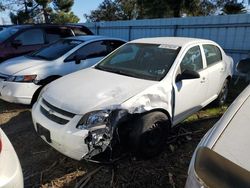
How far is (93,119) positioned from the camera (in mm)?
3057

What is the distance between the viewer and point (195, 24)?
31.0 ft

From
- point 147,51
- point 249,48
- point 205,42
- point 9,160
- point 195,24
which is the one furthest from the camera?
point 195,24

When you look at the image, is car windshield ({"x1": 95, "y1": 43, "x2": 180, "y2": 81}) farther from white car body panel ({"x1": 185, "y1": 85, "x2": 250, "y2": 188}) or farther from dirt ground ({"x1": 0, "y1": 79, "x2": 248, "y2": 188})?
white car body panel ({"x1": 185, "y1": 85, "x2": 250, "y2": 188})

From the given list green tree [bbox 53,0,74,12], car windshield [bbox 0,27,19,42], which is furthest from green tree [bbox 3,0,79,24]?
car windshield [bbox 0,27,19,42]

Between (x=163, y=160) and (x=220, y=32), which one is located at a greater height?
(x=220, y=32)

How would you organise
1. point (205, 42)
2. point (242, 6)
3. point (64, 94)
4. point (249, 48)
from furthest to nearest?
point (242, 6) → point (249, 48) → point (205, 42) → point (64, 94)

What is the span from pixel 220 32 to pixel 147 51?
18.1 feet

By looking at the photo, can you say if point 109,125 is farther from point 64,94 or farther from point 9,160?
point 9,160

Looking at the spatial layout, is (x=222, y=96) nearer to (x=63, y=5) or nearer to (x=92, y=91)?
(x=92, y=91)

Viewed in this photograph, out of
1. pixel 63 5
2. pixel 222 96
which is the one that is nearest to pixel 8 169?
A: pixel 222 96

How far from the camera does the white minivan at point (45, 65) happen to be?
16.7ft

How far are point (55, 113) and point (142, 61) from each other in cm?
165

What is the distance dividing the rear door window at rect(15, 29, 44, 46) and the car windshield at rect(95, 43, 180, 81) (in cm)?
383

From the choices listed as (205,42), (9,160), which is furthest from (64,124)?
(205,42)
